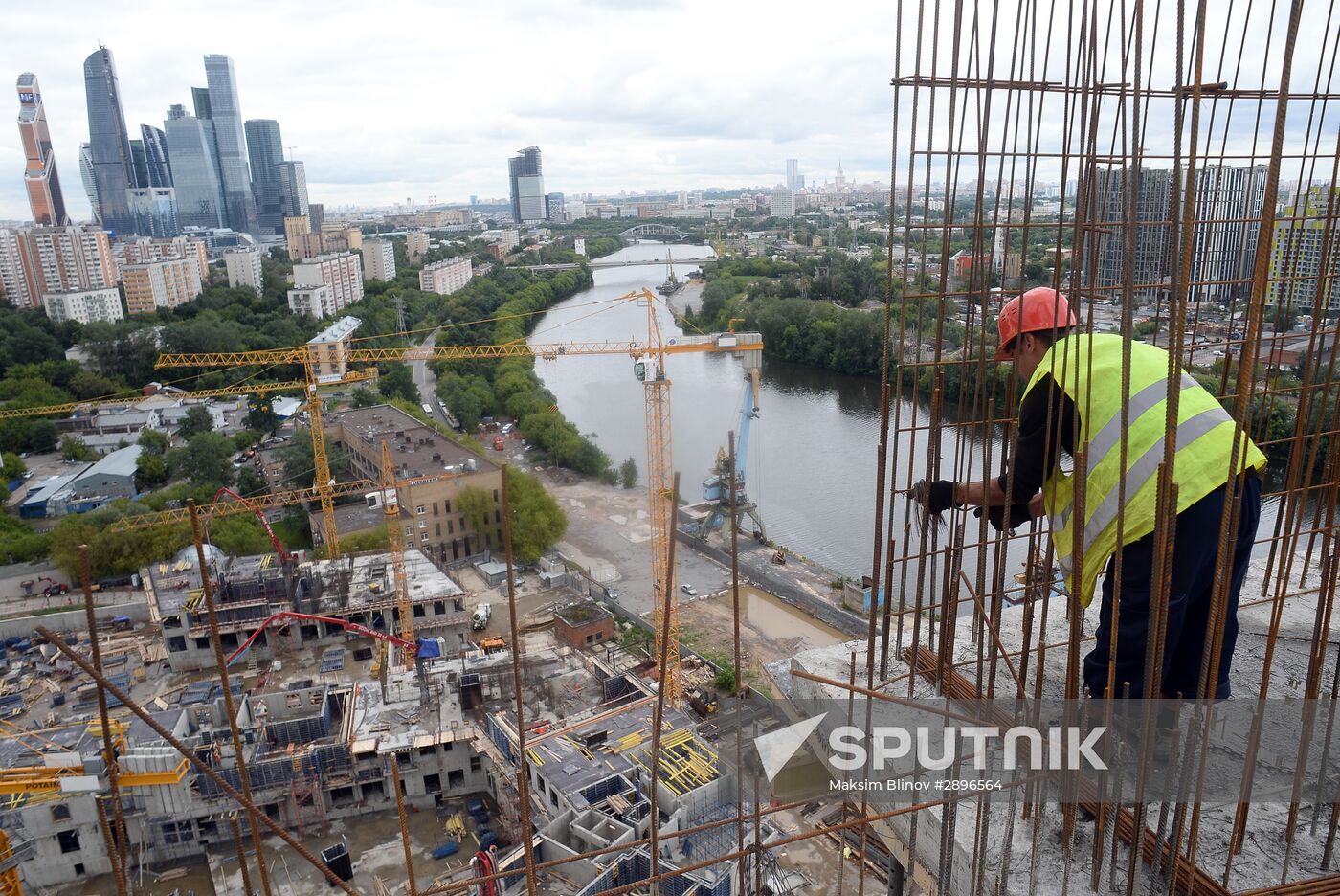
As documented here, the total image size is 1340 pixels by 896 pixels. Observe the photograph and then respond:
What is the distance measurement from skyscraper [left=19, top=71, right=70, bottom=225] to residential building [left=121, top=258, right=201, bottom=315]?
42.0 ft

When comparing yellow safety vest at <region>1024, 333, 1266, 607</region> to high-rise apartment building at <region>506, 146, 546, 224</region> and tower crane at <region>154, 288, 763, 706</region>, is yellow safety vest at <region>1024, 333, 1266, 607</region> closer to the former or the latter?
tower crane at <region>154, 288, 763, 706</region>

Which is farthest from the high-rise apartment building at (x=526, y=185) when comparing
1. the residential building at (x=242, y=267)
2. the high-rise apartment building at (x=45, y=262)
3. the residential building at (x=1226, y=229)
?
the residential building at (x=1226, y=229)

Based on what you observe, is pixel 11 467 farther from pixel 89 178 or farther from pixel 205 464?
pixel 89 178

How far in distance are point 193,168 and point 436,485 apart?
5005 centimetres

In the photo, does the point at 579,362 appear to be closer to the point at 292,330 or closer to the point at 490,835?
the point at 292,330

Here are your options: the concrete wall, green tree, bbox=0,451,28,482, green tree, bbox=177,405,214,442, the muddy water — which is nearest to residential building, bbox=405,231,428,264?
green tree, bbox=177,405,214,442

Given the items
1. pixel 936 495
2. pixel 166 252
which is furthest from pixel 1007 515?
pixel 166 252

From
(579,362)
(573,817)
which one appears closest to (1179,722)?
(573,817)

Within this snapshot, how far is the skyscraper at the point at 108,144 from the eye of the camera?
138ft

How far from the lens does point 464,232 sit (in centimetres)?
5119

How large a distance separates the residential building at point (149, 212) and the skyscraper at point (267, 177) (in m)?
7.36

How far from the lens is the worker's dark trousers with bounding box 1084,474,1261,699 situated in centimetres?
130

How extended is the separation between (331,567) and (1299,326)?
14769 millimetres

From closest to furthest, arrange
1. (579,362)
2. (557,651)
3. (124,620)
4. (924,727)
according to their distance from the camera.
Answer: (924,727) → (557,651) → (124,620) → (579,362)
